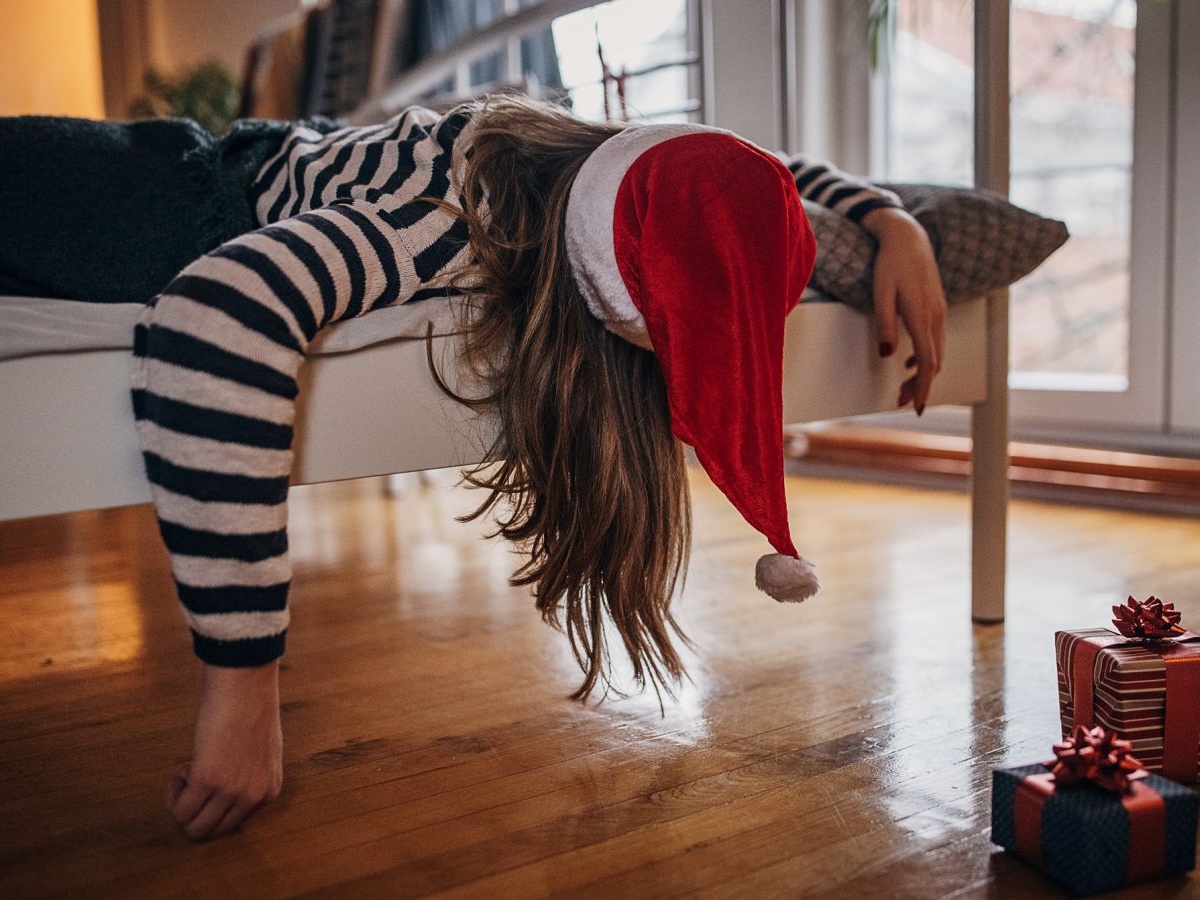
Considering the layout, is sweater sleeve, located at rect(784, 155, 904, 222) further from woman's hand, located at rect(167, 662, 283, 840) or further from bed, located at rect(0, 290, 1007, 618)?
woman's hand, located at rect(167, 662, 283, 840)

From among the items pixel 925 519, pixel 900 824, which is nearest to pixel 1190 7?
pixel 925 519

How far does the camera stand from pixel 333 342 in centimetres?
86

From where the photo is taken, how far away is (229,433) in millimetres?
747

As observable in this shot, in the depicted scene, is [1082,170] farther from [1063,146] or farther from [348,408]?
[348,408]

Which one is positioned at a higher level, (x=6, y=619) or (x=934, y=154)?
(x=934, y=154)

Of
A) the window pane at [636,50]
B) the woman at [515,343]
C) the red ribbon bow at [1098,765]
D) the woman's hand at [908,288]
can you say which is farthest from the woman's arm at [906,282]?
the window pane at [636,50]

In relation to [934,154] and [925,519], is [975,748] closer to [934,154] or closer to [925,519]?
[925,519]

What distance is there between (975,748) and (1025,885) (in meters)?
0.23

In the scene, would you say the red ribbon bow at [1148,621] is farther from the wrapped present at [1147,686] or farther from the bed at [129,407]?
the bed at [129,407]

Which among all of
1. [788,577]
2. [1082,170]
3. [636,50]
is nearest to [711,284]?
[788,577]

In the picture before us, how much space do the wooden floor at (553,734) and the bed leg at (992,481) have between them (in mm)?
45

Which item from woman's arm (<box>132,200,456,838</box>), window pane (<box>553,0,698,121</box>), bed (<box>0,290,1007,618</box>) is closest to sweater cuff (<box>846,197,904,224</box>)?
bed (<box>0,290,1007,618</box>)

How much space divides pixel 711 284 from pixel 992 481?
0.61 metres

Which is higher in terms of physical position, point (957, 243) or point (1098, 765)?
point (957, 243)
